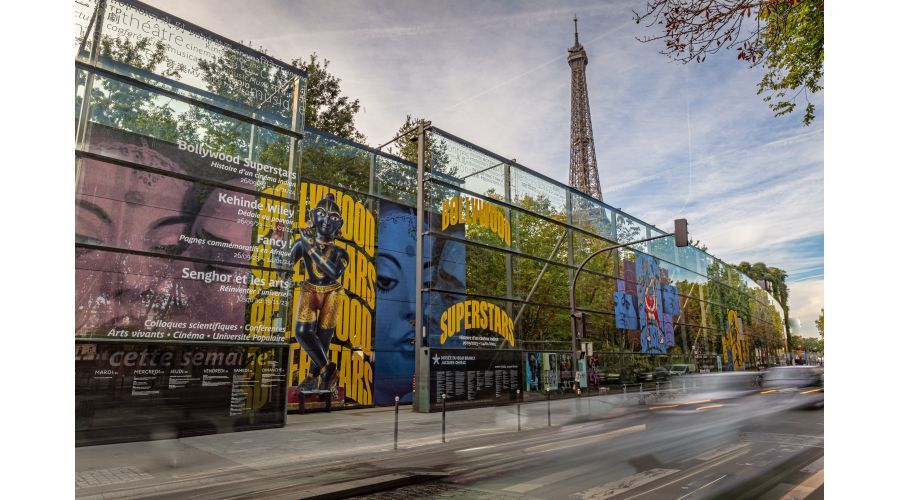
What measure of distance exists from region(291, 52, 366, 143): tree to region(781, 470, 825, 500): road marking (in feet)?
80.1

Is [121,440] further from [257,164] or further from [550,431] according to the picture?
[550,431]

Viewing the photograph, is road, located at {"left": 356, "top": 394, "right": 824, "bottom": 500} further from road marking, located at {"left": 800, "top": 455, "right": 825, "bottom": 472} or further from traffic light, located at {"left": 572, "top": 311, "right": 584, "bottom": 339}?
traffic light, located at {"left": 572, "top": 311, "right": 584, "bottom": 339}

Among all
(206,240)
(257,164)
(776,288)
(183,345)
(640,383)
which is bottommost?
(640,383)

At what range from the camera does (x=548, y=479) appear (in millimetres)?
6551

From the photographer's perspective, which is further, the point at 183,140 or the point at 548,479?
the point at 183,140

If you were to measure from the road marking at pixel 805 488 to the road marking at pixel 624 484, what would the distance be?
4.61ft

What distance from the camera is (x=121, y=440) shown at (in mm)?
9969

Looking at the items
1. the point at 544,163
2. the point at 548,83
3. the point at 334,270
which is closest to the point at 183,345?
the point at 334,270

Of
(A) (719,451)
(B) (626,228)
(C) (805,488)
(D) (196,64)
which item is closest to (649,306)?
(B) (626,228)

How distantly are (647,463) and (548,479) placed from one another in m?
1.69

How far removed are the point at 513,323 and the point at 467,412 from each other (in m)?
5.11

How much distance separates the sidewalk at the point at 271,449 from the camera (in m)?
7.30

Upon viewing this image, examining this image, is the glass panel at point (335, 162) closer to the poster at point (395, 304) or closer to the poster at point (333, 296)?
the poster at point (333, 296)

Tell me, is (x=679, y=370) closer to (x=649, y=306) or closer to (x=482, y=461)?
(x=649, y=306)
